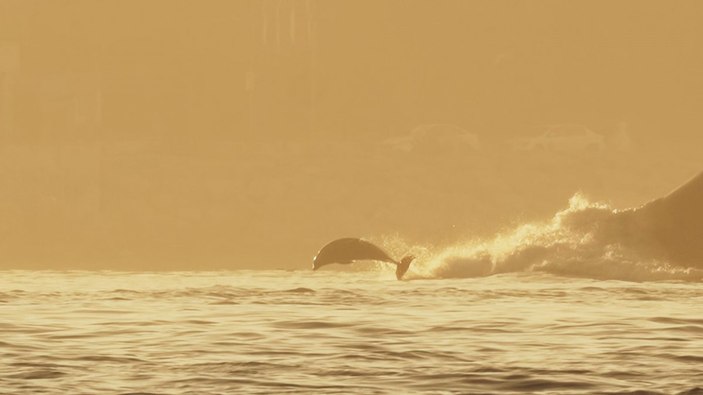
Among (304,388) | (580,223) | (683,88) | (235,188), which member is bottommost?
(304,388)

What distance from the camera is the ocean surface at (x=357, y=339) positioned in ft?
62.6

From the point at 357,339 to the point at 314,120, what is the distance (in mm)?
59848

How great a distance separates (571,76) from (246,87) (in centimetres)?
1504

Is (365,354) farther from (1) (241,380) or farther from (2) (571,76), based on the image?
(2) (571,76)

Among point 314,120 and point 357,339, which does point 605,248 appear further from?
point 314,120

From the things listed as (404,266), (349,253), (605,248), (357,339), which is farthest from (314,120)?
(357,339)

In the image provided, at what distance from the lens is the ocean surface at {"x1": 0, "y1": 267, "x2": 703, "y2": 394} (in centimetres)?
1909

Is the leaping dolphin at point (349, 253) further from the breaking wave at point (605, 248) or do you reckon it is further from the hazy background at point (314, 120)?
the hazy background at point (314, 120)

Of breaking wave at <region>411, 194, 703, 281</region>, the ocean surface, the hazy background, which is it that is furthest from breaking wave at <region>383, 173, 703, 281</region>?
the hazy background

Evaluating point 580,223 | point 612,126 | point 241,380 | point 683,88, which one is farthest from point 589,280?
point 683,88

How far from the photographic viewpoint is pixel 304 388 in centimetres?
1867

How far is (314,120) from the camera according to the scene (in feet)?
271

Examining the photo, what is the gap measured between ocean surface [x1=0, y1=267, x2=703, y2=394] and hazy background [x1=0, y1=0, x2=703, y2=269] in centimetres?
2717

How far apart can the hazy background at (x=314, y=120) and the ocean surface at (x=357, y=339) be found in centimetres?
2717
